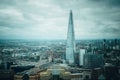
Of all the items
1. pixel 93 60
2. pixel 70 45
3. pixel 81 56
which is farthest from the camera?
pixel 70 45

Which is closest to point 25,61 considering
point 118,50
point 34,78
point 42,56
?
point 42,56

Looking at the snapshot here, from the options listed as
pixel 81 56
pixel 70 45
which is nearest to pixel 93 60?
pixel 81 56

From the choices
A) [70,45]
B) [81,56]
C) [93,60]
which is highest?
[70,45]

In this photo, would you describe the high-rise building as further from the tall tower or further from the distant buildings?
the tall tower

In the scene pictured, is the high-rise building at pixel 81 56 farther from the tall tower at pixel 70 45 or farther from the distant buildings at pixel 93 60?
the tall tower at pixel 70 45

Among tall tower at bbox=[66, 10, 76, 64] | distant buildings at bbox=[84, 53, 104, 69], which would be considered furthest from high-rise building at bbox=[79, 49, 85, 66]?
tall tower at bbox=[66, 10, 76, 64]

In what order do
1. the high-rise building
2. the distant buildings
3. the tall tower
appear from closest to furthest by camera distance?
the distant buildings → the tall tower → the high-rise building

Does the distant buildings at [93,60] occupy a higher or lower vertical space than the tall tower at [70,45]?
lower

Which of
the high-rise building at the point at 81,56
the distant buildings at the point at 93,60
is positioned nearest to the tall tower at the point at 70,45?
the high-rise building at the point at 81,56

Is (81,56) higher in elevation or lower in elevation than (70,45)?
lower

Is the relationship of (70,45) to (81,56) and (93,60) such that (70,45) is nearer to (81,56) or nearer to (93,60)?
(81,56)

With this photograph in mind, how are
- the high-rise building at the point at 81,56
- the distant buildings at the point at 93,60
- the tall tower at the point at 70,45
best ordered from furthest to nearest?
the high-rise building at the point at 81,56, the tall tower at the point at 70,45, the distant buildings at the point at 93,60
